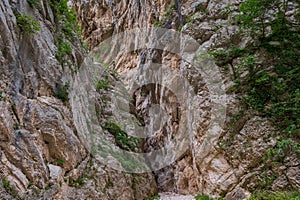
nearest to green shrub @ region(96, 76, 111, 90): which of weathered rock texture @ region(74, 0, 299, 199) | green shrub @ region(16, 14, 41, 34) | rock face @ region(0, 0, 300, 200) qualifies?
rock face @ region(0, 0, 300, 200)

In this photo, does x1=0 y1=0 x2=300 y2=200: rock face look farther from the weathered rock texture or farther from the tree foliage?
the tree foliage

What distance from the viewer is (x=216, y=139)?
775 centimetres

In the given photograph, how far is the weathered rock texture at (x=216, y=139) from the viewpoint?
651 centimetres

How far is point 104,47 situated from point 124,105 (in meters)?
8.08

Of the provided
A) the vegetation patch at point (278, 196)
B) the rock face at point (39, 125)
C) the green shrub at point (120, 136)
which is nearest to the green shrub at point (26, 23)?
the rock face at point (39, 125)

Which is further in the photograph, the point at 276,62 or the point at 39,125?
the point at 276,62

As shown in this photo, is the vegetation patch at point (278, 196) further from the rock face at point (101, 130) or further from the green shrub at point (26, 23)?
the green shrub at point (26, 23)

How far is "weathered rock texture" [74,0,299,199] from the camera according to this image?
6.51 m

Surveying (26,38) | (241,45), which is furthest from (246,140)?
(26,38)

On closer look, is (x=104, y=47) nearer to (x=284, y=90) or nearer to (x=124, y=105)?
(x=124, y=105)

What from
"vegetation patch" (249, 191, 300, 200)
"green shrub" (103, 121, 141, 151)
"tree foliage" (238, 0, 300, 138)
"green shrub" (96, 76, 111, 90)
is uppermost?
"tree foliage" (238, 0, 300, 138)

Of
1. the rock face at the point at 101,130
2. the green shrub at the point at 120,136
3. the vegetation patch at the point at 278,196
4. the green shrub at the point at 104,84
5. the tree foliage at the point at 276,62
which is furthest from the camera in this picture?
the green shrub at the point at 104,84

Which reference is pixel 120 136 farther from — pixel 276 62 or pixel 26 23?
pixel 276 62

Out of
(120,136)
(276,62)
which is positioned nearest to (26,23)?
(120,136)
